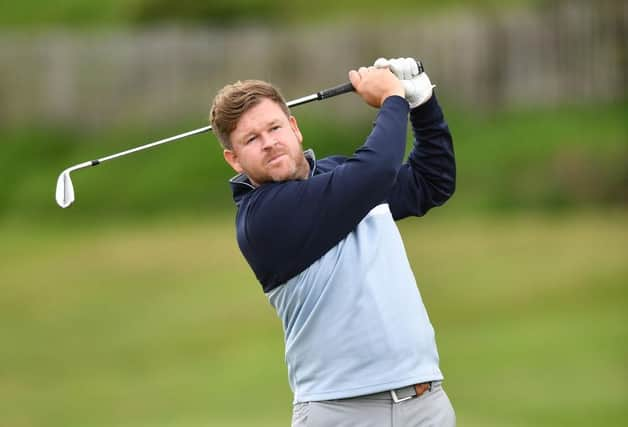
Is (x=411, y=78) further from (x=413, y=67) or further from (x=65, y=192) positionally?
(x=65, y=192)

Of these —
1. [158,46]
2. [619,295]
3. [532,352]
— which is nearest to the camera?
[532,352]

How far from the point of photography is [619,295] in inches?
476

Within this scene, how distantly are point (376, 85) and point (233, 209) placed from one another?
9591 mm

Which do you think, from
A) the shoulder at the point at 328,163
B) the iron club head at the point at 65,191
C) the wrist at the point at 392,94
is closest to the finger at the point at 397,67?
the wrist at the point at 392,94

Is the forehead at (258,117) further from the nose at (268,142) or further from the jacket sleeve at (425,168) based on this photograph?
the jacket sleeve at (425,168)

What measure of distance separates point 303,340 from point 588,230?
386 inches

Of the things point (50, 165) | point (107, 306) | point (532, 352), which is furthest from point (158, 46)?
point (532, 352)

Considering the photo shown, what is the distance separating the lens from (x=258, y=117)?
3.58m

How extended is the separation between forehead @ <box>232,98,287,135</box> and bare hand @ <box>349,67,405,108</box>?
7.9 inches

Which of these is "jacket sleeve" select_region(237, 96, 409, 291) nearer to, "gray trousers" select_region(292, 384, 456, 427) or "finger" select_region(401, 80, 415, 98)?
"finger" select_region(401, 80, 415, 98)

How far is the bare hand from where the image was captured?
358 centimetres

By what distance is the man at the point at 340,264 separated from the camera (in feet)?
11.3

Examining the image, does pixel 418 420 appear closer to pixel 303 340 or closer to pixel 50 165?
pixel 303 340

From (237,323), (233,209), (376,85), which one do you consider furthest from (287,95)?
(376,85)
